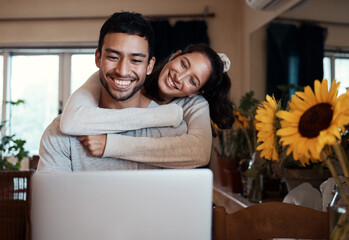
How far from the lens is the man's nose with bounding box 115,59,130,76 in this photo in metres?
1.06

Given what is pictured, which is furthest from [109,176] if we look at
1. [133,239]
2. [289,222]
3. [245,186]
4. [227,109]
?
[245,186]

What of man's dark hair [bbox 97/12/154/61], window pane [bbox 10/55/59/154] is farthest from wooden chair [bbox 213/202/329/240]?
window pane [bbox 10/55/59/154]

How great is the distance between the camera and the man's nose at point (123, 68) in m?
1.06

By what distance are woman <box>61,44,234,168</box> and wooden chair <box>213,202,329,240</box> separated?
0.73 feet

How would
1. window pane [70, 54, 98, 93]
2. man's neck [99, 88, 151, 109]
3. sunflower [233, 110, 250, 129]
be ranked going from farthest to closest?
window pane [70, 54, 98, 93], sunflower [233, 110, 250, 129], man's neck [99, 88, 151, 109]

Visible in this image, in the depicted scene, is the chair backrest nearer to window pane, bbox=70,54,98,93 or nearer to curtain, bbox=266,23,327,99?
curtain, bbox=266,23,327,99

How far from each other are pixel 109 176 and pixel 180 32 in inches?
122

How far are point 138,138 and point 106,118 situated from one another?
107 millimetres

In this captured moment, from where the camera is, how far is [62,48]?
3.81 m

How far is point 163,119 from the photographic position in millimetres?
1076

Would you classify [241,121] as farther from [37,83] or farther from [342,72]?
[37,83]

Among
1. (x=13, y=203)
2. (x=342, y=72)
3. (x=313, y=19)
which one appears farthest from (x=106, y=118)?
(x=313, y=19)

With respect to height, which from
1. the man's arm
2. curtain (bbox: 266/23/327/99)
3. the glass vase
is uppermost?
curtain (bbox: 266/23/327/99)

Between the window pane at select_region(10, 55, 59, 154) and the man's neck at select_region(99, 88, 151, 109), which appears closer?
the man's neck at select_region(99, 88, 151, 109)
